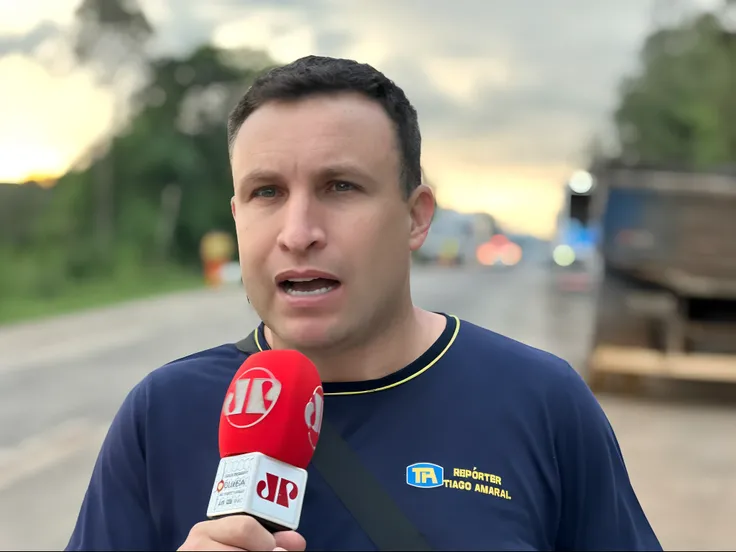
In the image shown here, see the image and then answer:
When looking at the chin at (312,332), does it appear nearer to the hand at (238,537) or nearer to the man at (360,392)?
the man at (360,392)

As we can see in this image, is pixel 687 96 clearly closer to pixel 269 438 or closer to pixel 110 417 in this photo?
pixel 110 417

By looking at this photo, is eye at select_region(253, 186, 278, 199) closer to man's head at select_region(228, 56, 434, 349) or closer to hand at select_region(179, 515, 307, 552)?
man's head at select_region(228, 56, 434, 349)

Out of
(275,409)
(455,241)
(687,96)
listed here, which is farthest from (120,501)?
(455,241)

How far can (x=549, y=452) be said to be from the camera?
1917 millimetres

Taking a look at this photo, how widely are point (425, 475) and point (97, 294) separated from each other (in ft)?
84.3

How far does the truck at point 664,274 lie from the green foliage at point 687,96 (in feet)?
70.5

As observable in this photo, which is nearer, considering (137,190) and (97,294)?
(97,294)

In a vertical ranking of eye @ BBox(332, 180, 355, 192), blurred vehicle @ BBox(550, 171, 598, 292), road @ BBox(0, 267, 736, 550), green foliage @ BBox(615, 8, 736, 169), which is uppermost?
green foliage @ BBox(615, 8, 736, 169)

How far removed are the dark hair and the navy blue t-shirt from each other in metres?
0.40

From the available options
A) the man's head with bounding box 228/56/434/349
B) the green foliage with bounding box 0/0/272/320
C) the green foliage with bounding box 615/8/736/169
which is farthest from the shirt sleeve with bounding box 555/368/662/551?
the green foliage with bounding box 615/8/736/169

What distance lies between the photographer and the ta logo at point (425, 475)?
1.83m

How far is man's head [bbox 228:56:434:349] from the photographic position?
1.86 metres

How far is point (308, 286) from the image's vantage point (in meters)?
1.89

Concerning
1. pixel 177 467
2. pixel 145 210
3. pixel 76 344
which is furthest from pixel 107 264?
pixel 177 467
